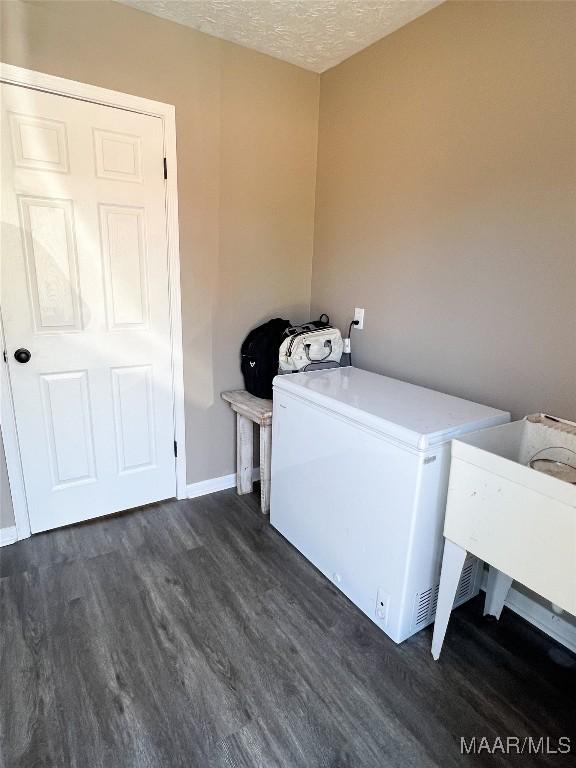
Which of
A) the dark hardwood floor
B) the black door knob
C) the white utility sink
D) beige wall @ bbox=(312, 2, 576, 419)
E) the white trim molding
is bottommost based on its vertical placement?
the dark hardwood floor

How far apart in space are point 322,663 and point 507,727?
60 cm

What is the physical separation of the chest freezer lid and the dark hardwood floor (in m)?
0.83

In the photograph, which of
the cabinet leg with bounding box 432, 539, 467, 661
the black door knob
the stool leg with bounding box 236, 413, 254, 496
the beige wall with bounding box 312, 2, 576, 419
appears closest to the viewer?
the cabinet leg with bounding box 432, 539, 467, 661

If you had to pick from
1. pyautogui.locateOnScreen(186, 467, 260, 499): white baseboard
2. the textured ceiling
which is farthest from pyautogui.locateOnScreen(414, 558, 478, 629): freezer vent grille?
the textured ceiling

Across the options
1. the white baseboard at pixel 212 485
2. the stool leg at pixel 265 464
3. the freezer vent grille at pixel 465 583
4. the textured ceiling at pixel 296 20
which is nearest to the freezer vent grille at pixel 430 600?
the freezer vent grille at pixel 465 583

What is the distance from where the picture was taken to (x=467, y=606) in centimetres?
179

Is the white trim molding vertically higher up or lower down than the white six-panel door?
lower down

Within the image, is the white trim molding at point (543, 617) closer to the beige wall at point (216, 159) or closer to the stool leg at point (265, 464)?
the stool leg at point (265, 464)

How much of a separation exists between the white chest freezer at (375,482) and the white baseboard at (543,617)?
0.51ft

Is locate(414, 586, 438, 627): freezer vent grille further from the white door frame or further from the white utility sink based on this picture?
the white door frame

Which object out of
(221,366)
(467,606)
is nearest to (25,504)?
(221,366)

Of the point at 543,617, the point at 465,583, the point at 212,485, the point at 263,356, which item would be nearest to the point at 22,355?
the point at 263,356

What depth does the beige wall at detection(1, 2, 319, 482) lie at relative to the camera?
182 centimetres

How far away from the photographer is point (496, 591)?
168 centimetres
